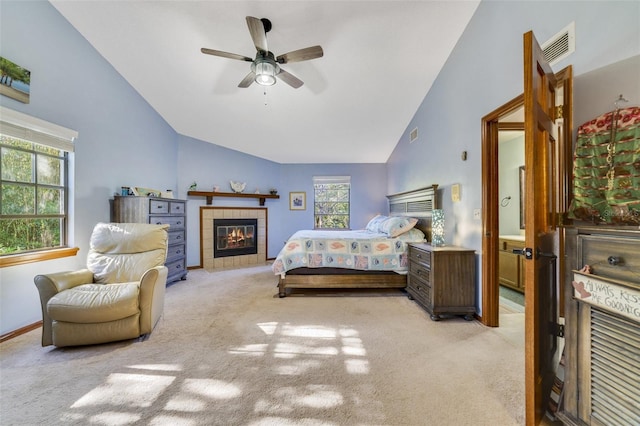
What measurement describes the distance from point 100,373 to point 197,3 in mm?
3276

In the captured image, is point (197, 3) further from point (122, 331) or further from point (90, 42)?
point (122, 331)

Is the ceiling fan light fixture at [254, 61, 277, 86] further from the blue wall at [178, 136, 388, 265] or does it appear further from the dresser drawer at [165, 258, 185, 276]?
the blue wall at [178, 136, 388, 265]

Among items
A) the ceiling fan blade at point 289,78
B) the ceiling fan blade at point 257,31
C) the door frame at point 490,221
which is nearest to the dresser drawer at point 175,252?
the ceiling fan blade at point 289,78

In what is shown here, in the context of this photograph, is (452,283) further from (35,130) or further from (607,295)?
(35,130)

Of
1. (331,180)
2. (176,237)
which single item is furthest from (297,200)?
(176,237)

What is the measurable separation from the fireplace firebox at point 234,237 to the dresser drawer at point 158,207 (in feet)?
4.88

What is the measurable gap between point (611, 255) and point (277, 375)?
193 centimetres

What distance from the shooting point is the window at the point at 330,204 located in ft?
20.3

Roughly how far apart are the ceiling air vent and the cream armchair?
355 centimetres

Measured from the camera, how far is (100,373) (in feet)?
5.62

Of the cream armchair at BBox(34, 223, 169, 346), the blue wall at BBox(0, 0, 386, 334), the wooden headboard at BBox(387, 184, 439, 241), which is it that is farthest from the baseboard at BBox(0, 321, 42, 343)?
the wooden headboard at BBox(387, 184, 439, 241)

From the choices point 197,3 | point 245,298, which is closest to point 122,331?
point 245,298

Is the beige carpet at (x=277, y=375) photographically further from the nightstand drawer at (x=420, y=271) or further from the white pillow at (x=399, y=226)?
the white pillow at (x=399, y=226)

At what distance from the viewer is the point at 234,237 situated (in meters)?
5.52
